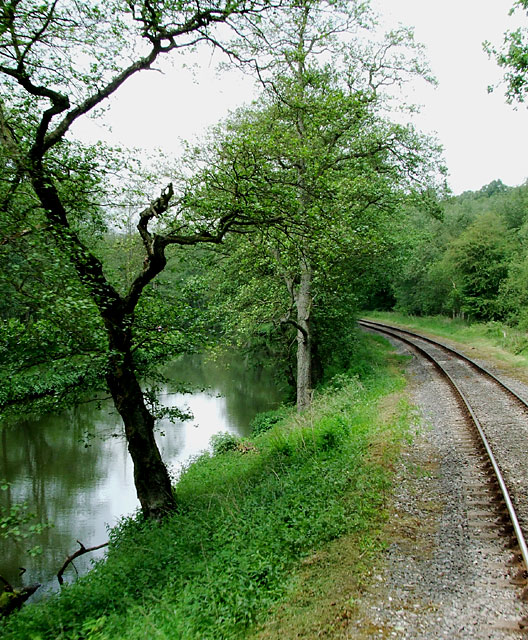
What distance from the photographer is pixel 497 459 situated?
8.26 metres

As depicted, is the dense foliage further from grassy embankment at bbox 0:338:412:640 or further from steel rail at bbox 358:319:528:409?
grassy embankment at bbox 0:338:412:640

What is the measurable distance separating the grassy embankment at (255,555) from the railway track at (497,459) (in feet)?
4.71

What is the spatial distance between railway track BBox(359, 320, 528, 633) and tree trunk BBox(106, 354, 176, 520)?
595 centimetres

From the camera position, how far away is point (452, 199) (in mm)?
17297

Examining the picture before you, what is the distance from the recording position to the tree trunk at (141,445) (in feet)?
29.0

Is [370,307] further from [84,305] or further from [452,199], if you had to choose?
[84,305]

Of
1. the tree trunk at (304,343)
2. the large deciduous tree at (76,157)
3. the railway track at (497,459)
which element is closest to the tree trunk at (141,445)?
the large deciduous tree at (76,157)

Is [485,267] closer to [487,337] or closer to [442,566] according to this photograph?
[487,337]

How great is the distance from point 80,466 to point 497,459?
47.0 feet

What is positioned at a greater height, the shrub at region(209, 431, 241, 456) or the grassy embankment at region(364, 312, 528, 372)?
the grassy embankment at region(364, 312, 528, 372)

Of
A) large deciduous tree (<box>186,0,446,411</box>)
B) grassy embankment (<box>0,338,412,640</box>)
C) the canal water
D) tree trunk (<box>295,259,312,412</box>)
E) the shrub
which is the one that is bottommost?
the canal water

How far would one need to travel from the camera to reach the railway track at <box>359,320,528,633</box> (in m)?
5.60

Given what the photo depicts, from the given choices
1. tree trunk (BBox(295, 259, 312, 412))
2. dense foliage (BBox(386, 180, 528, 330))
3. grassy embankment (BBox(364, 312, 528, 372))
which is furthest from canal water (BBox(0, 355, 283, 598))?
dense foliage (BBox(386, 180, 528, 330))

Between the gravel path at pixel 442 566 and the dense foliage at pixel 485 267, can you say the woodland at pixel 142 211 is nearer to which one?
the gravel path at pixel 442 566
